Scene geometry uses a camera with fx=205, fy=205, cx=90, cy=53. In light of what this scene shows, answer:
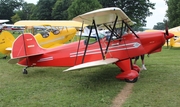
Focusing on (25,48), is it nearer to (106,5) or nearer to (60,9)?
(106,5)

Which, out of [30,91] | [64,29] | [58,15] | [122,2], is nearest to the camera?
[30,91]

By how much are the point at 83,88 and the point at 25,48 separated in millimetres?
3140

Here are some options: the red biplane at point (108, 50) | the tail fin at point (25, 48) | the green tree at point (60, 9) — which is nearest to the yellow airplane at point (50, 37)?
the tail fin at point (25, 48)

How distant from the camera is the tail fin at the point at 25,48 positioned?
757 cm

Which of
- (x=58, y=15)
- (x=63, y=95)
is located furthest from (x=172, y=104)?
(x=58, y=15)

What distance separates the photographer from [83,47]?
7172mm

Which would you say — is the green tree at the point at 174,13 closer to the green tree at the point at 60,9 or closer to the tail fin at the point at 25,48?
the tail fin at the point at 25,48

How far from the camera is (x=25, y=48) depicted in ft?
25.4

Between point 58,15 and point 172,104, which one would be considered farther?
point 58,15

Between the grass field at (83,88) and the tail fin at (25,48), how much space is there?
82cm

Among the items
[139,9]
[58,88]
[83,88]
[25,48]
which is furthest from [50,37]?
[139,9]

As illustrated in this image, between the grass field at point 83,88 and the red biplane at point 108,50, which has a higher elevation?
the red biplane at point 108,50

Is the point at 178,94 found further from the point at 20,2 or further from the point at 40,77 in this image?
the point at 20,2

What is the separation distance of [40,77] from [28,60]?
850 millimetres
